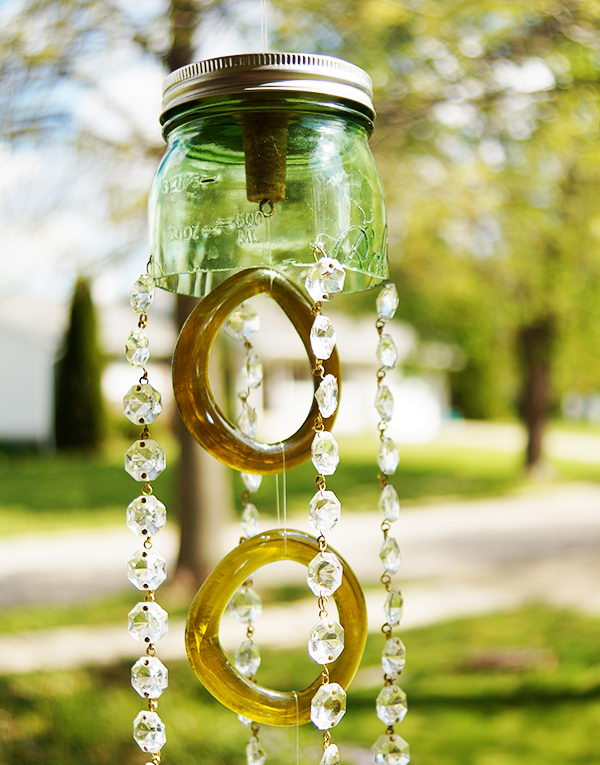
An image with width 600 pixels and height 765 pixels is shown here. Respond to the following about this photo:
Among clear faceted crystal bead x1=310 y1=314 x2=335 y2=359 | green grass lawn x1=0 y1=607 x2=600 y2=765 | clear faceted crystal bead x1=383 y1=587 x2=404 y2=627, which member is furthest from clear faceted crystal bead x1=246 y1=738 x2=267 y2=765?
green grass lawn x1=0 y1=607 x2=600 y2=765

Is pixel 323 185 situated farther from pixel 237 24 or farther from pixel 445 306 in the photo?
pixel 445 306

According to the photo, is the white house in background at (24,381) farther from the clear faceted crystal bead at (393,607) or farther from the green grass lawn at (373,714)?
the clear faceted crystal bead at (393,607)

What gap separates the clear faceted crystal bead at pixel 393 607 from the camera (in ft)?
3.60

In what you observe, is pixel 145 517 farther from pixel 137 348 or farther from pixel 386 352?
pixel 386 352

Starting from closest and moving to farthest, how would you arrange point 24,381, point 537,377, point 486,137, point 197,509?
1. point 486,137
2. point 197,509
3. point 537,377
4. point 24,381

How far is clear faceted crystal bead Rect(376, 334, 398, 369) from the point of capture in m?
1.09

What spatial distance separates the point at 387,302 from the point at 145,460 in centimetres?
36

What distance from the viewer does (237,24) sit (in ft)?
11.3

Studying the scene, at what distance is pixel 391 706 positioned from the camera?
108 cm

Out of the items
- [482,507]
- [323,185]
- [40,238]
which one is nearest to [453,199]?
[40,238]

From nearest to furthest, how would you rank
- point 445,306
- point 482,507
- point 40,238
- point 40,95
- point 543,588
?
point 40,95
point 40,238
point 543,588
point 482,507
point 445,306

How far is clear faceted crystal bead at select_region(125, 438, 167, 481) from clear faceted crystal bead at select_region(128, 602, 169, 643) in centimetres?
15

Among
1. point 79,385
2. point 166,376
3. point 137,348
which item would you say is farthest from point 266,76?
point 166,376

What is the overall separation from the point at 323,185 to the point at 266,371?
19.1 meters
